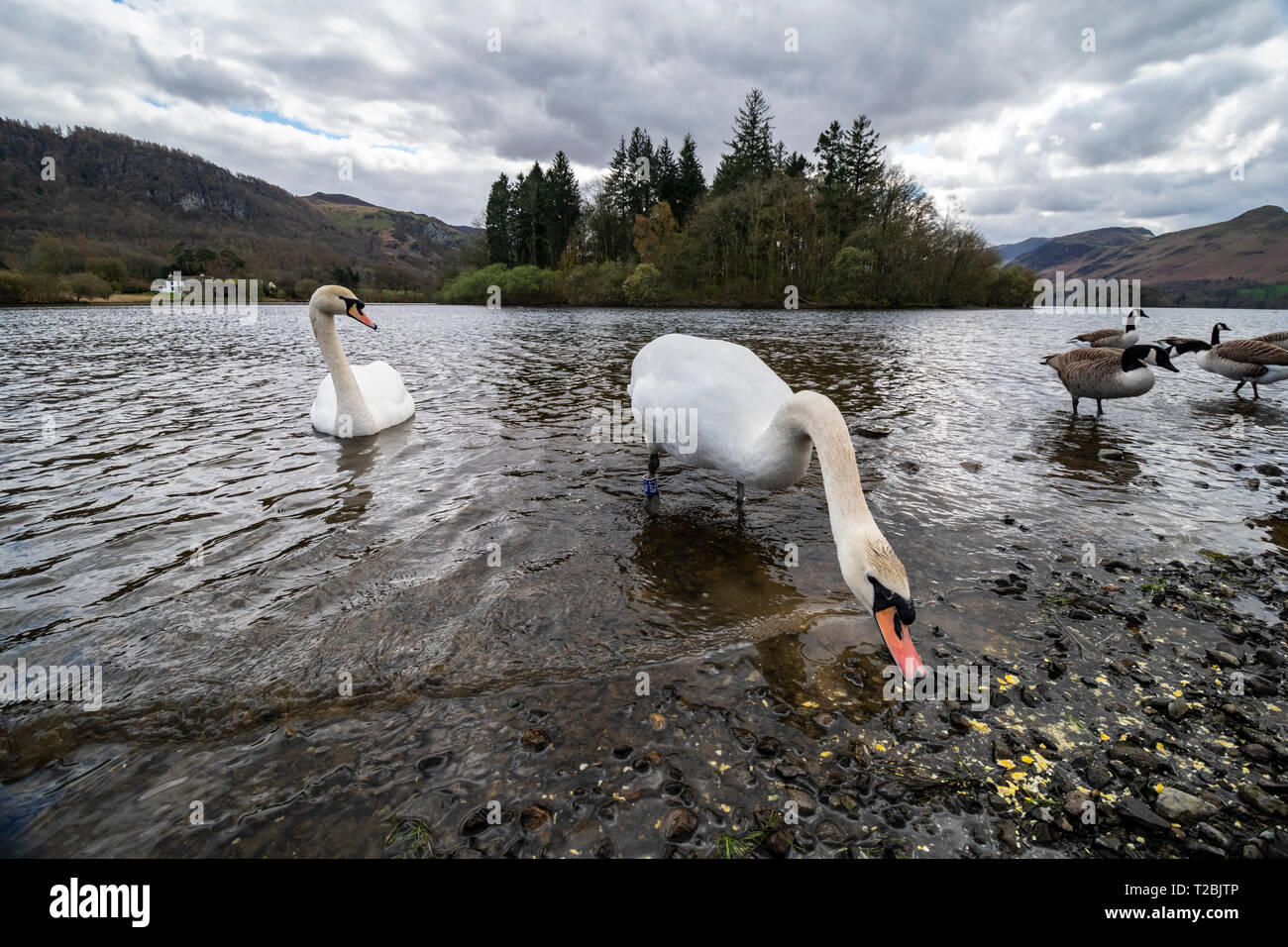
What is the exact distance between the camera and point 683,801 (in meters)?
2.49

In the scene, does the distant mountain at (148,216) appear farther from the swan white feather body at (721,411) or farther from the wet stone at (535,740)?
the wet stone at (535,740)

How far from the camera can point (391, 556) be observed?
4.93 m

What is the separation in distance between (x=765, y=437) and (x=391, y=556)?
3666 millimetres

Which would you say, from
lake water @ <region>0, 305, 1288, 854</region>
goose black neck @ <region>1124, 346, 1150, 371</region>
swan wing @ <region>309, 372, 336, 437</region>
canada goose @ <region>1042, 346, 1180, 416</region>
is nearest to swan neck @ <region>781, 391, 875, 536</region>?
lake water @ <region>0, 305, 1288, 854</region>

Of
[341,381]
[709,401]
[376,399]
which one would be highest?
[341,381]

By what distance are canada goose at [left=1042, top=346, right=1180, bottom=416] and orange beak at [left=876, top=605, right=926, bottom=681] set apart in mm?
10286

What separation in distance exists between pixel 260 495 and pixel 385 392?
3691mm

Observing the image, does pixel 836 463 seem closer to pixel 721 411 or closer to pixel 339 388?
pixel 721 411

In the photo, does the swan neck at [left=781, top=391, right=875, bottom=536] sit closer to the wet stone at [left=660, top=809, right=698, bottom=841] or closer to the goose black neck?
the wet stone at [left=660, top=809, right=698, bottom=841]

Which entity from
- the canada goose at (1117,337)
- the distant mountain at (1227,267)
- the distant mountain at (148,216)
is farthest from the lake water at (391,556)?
the distant mountain at (1227,267)

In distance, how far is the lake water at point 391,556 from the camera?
2.71m

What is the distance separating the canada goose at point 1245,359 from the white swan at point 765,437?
12876 mm

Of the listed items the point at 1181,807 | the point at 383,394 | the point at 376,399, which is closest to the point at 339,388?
the point at 376,399

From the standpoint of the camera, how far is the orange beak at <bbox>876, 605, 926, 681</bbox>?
2.70 m
